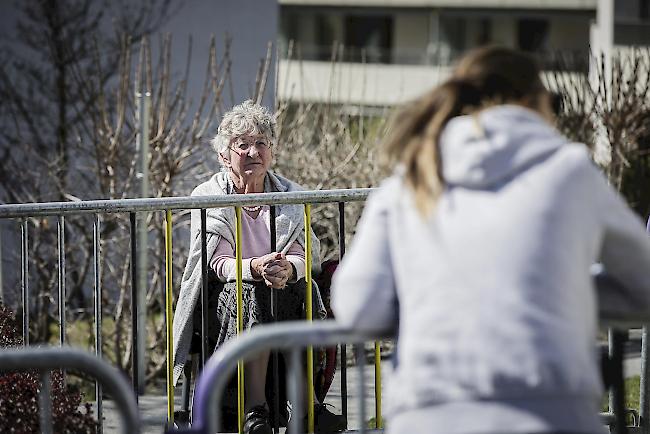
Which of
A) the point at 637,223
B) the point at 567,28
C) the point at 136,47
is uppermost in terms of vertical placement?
the point at 567,28

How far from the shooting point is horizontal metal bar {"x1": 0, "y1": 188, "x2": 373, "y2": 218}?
541 centimetres

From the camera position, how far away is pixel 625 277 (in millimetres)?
3111

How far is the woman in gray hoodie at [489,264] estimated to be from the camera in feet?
9.46

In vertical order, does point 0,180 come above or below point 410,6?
below

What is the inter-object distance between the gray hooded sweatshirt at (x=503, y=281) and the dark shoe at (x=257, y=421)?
2912 mm

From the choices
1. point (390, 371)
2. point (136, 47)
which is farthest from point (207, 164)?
point (390, 371)

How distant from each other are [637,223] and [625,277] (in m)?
0.14

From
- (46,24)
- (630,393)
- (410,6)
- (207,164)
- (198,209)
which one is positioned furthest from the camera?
(410,6)

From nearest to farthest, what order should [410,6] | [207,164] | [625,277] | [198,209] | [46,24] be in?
[625,277]
[198,209]
[207,164]
[46,24]
[410,6]

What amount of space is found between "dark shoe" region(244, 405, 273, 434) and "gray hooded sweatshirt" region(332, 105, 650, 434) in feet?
9.55

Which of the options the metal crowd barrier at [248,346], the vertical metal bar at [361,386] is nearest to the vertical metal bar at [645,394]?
the vertical metal bar at [361,386]

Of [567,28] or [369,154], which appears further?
[567,28]

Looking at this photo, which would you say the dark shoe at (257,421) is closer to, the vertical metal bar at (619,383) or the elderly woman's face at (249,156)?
the elderly woman's face at (249,156)

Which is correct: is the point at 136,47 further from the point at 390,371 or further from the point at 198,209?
the point at 390,371
